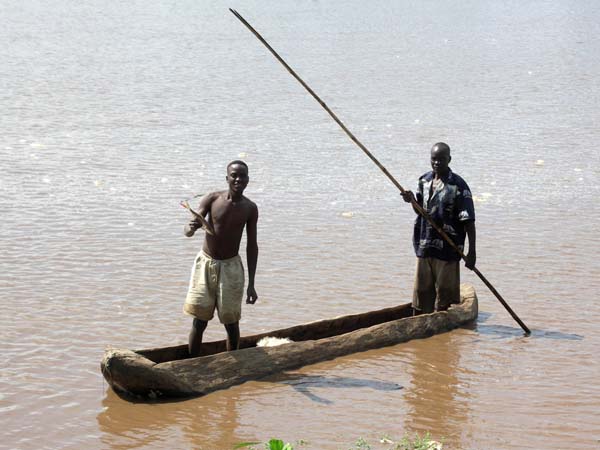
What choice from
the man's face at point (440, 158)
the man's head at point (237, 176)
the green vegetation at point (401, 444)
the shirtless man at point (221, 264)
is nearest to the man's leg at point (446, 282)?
the man's face at point (440, 158)

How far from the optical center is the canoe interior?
22.1 feet

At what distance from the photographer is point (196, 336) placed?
22.3 feet

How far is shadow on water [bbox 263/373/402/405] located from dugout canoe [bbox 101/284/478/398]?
0.24 feet

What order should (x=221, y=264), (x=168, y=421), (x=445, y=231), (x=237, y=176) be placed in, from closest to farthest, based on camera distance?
1. (x=168, y=421)
2. (x=237, y=176)
3. (x=221, y=264)
4. (x=445, y=231)

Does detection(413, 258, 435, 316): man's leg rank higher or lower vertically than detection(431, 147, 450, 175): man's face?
lower

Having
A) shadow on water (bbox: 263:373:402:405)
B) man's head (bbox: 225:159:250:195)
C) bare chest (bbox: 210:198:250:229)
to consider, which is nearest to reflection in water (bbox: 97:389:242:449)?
shadow on water (bbox: 263:373:402:405)

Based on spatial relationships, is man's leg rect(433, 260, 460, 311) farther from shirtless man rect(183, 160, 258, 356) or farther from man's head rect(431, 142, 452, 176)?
shirtless man rect(183, 160, 258, 356)

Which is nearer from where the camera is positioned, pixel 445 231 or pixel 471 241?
pixel 471 241

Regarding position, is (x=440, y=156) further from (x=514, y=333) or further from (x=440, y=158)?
(x=514, y=333)

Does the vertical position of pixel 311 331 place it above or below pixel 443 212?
below

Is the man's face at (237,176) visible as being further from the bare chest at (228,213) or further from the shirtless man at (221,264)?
the bare chest at (228,213)

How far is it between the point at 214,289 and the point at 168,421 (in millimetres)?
921

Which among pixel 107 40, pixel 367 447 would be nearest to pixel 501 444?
pixel 367 447

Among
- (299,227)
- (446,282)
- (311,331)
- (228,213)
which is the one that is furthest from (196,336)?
(299,227)
